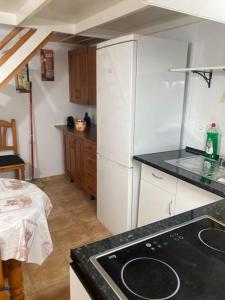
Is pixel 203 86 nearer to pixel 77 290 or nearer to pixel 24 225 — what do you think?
pixel 24 225

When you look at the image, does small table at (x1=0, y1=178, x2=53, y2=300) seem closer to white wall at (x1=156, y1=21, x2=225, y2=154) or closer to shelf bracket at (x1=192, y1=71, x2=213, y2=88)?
white wall at (x1=156, y1=21, x2=225, y2=154)

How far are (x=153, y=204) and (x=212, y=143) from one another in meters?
0.73

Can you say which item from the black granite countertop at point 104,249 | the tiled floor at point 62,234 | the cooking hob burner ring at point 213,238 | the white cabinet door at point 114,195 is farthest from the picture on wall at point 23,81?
the cooking hob burner ring at point 213,238

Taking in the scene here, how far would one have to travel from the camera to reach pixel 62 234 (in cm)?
260

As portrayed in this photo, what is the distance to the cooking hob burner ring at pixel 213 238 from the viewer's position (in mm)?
893

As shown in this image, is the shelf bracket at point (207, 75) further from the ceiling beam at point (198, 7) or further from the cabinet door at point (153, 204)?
the ceiling beam at point (198, 7)

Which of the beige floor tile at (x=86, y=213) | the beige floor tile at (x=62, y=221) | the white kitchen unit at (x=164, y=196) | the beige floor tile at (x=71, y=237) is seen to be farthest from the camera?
the beige floor tile at (x=86, y=213)

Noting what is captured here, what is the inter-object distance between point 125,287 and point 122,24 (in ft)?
8.54

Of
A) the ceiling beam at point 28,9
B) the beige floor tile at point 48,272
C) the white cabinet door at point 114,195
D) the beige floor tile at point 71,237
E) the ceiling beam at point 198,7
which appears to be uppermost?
the ceiling beam at point 28,9

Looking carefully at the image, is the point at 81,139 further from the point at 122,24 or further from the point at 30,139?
the point at 122,24

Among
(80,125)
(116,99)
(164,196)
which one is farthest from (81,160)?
(164,196)

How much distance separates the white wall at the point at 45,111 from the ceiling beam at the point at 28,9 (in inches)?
49.9

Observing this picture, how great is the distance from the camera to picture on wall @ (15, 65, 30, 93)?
11.6 ft

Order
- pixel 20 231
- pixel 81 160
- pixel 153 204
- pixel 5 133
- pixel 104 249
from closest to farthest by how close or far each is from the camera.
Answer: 1. pixel 104 249
2. pixel 20 231
3. pixel 153 204
4. pixel 81 160
5. pixel 5 133
